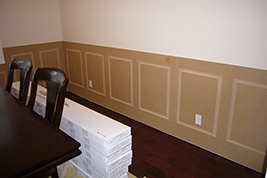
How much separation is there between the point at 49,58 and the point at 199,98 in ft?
9.01

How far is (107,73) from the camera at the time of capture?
137 inches

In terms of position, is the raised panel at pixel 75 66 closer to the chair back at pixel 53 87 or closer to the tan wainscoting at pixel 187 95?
the tan wainscoting at pixel 187 95

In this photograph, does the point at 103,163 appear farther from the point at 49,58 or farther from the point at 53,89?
the point at 49,58

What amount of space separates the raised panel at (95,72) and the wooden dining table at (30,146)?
2067 mm

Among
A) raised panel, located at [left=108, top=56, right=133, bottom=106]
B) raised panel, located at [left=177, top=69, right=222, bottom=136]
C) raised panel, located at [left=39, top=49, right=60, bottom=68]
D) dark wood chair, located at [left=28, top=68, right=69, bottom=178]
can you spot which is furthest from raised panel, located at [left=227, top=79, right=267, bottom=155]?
raised panel, located at [left=39, top=49, right=60, bottom=68]

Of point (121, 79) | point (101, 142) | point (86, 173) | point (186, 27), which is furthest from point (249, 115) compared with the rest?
point (121, 79)

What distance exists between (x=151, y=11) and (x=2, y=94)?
1752mm

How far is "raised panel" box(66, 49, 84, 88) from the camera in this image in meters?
3.97

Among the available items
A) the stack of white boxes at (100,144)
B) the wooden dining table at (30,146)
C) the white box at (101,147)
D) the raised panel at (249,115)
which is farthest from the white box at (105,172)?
the raised panel at (249,115)

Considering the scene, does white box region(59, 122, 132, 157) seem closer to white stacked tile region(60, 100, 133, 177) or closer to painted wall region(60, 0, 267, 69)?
white stacked tile region(60, 100, 133, 177)

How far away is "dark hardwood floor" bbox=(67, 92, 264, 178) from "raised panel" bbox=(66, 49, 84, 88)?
1.69 m

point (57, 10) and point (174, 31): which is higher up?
point (57, 10)

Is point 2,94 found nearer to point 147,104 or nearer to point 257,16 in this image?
point 147,104

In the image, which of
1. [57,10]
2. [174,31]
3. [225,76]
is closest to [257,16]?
[225,76]
